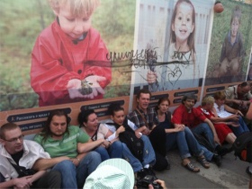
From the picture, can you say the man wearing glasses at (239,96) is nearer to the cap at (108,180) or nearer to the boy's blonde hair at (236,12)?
the boy's blonde hair at (236,12)

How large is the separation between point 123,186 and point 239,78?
236 inches

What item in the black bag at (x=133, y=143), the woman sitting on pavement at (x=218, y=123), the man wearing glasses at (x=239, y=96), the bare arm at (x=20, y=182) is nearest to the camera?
the bare arm at (x=20, y=182)

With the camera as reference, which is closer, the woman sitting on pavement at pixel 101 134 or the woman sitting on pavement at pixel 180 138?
the woman sitting on pavement at pixel 101 134

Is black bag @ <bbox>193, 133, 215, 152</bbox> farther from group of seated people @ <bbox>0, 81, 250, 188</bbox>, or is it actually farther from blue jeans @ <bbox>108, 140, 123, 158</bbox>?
blue jeans @ <bbox>108, 140, 123, 158</bbox>

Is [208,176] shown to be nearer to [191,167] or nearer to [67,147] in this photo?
[191,167]

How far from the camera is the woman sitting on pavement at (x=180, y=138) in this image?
404 centimetres

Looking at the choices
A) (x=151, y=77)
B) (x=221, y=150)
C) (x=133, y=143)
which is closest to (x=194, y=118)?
(x=221, y=150)

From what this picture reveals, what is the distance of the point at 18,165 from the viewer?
8.94ft

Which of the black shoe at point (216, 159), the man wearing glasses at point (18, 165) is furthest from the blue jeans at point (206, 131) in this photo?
the man wearing glasses at point (18, 165)

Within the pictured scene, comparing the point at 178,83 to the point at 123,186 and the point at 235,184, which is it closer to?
the point at 235,184

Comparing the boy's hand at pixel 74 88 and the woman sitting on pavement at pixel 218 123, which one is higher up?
the boy's hand at pixel 74 88

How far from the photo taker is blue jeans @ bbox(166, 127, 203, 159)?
4.05 meters

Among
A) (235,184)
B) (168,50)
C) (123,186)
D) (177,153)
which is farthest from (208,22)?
(123,186)

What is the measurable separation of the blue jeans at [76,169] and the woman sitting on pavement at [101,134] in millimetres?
232
